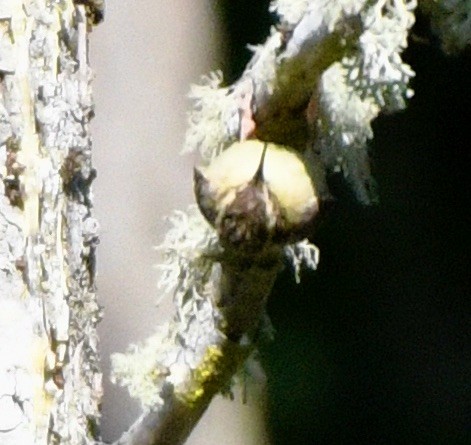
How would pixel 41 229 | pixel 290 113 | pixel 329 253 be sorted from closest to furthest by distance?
pixel 290 113, pixel 41 229, pixel 329 253

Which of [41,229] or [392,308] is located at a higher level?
[392,308]

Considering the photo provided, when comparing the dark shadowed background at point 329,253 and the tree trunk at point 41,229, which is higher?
the dark shadowed background at point 329,253

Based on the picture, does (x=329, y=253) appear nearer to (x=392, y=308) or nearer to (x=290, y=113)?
(x=392, y=308)

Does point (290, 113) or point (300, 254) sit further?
point (300, 254)

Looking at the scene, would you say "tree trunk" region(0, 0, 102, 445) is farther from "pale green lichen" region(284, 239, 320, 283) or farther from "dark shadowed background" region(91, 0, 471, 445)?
"dark shadowed background" region(91, 0, 471, 445)

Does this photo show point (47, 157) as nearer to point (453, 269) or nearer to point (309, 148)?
point (309, 148)

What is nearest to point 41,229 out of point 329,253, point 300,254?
point 300,254

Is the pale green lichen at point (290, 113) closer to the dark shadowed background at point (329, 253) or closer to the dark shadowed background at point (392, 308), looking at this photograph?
the dark shadowed background at point (329, 253)

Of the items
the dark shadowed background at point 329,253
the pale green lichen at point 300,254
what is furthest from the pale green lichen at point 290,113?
the dark shadowed background at point 329,253

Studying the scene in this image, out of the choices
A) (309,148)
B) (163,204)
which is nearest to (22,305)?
(309,148)
